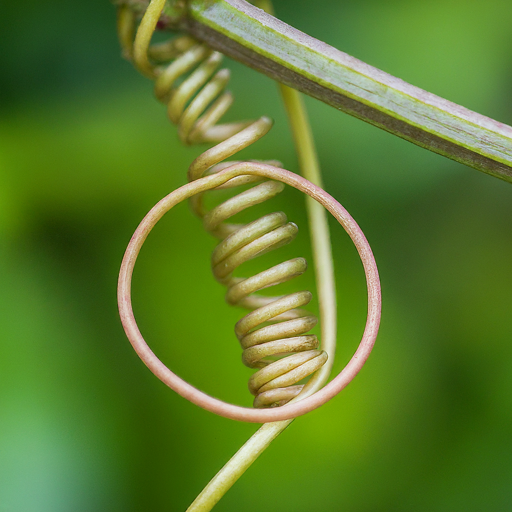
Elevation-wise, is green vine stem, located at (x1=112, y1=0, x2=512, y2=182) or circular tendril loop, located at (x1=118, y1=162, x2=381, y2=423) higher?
green vine stem, located at (x1=112, y1=0, x2=512, y2=182)

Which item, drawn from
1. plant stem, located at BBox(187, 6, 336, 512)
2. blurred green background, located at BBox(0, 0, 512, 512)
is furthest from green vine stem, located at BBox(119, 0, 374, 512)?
blurred green background, located at BBox(0, 0, 512, 512)

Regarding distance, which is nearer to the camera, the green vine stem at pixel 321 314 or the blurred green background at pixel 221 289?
the green vine stem at pixel 321 314

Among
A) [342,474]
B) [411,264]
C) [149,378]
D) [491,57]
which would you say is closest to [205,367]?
[149,378]

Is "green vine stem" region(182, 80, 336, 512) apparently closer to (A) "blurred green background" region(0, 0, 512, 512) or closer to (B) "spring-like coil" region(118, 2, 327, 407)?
(B) "spring-like coil" region(118, 2, 327, 407)

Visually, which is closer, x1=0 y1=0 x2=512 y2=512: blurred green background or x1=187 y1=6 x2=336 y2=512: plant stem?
x1=187 y1=6 x2=336 y2=512: plant stem

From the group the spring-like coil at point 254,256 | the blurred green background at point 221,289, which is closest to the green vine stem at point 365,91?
the spring-like coil at point 254,256

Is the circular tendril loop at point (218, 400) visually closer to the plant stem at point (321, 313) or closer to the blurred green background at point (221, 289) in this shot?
the plant stem at point (321, 313)

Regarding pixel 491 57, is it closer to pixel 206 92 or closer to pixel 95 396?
pixel 206 92

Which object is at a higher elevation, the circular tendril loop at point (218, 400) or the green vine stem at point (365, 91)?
the green vine stem at point (365, 91)
